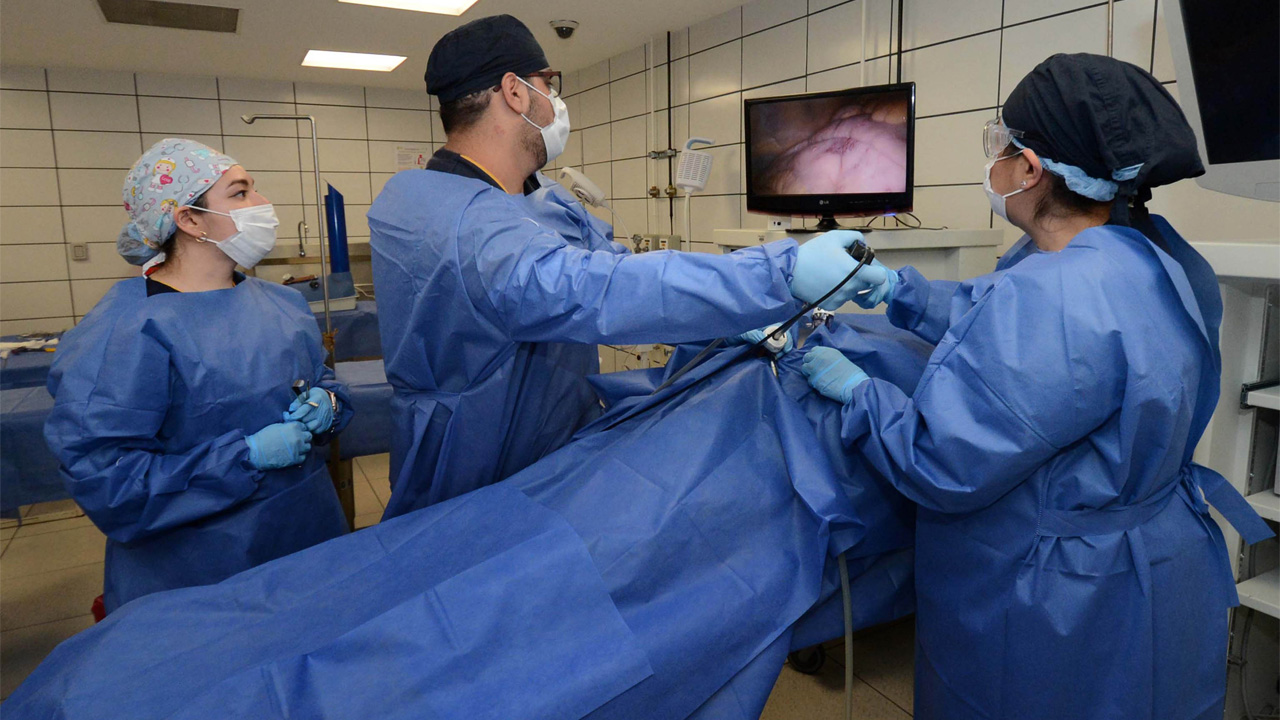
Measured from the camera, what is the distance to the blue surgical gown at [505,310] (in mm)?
1120

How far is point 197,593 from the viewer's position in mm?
1054

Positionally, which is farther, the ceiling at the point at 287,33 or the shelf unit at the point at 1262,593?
the ceiling at the point at 287,33

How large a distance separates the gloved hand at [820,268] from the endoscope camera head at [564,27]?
282cm

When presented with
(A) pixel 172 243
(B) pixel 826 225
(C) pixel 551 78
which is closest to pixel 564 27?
(B) pixel 826 225

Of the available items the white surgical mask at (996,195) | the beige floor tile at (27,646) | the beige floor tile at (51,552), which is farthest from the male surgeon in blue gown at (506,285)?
the beige floor tile at (51,552)

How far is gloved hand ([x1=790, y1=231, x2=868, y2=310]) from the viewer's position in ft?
3.66

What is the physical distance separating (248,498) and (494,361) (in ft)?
2.07

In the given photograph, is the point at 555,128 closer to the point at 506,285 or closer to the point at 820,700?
the point at 506,285

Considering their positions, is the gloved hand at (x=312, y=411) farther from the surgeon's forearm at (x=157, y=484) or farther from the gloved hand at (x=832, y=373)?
the gloved hand at (x=832, y=373)

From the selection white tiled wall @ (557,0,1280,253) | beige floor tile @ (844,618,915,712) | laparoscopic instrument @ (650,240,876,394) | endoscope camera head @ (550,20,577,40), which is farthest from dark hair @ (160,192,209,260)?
endoscope camera head @ (550,20,577,40)

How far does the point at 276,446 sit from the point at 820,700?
4.60ft

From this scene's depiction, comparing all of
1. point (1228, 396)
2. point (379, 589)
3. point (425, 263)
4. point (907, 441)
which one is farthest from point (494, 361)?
point (1228, 396)

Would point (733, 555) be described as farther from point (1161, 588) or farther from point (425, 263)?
point (425, 263)

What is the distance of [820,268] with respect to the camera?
1.12 m
